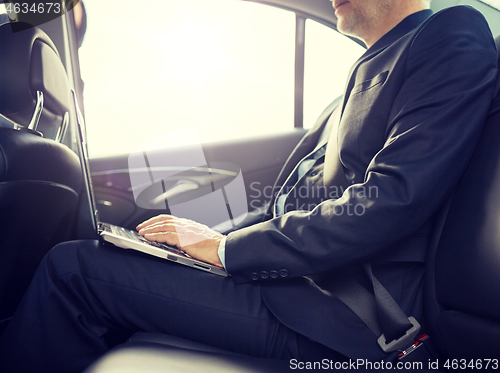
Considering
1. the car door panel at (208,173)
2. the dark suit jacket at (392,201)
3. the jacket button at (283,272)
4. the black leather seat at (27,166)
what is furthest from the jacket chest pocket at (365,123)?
the car door panel at (208,173)

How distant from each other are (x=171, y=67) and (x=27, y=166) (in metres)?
0.87

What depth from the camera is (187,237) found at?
829 millimetres

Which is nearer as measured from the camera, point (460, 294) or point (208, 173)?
point (460, 294)

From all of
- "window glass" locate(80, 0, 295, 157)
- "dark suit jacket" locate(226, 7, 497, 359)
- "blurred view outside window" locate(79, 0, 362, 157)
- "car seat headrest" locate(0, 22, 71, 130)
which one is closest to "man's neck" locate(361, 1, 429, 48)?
"dark suit jacket" locate(226, 7, 497, 359)

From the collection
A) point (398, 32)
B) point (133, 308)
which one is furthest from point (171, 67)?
point (133, 308)

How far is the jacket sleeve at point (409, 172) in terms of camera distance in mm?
673

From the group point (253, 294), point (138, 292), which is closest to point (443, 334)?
point (253, 294)

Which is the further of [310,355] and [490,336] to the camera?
[310,355]

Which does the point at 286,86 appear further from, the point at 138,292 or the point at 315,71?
the point at 138,292

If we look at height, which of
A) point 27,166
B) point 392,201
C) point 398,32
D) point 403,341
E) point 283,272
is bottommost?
point 403,341

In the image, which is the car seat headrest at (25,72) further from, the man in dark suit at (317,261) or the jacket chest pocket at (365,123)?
the jacket chest pocket at (365,123)

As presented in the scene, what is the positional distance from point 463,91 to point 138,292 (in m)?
0.76

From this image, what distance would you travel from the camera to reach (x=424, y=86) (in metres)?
0.73

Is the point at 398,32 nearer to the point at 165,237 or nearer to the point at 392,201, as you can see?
the point at 392,201
